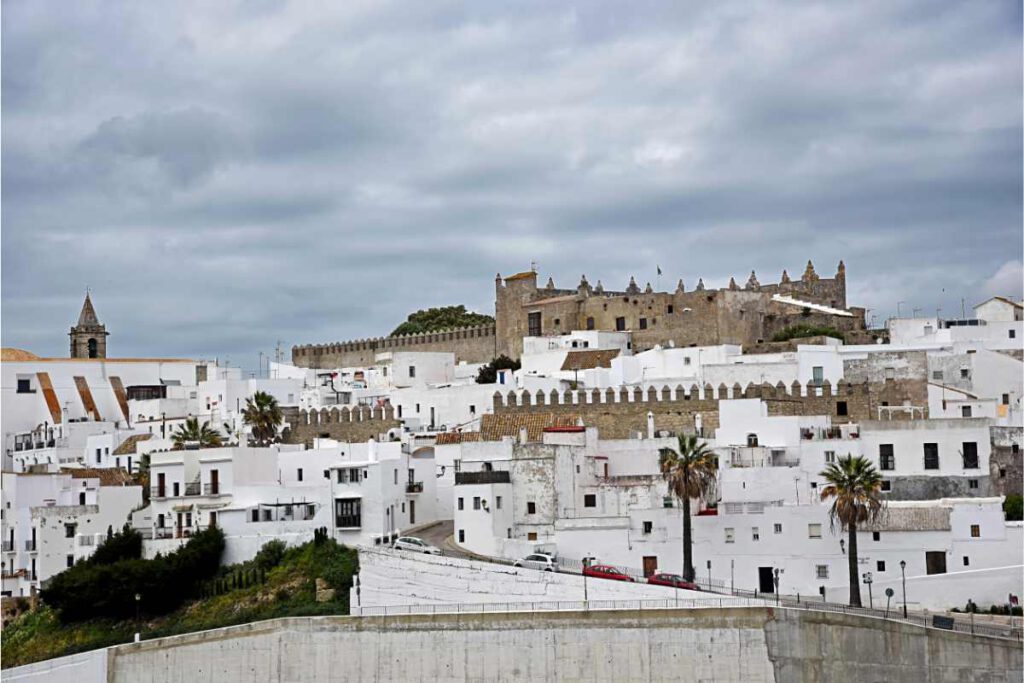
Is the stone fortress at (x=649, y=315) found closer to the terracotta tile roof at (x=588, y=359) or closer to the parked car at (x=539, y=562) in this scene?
the terracotta tile roof at (x=588, y=359)

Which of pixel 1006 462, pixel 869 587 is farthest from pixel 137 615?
pixel 1006 462

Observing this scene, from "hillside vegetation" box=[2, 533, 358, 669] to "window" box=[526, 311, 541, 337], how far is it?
26455mm

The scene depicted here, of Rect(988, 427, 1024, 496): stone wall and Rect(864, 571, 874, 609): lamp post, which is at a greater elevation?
Rect(988, 427, 1024, 496): stone wall

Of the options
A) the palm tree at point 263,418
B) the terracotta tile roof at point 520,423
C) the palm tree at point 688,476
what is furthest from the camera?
the palm tree at point 263,418

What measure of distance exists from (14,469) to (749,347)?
28.6 m

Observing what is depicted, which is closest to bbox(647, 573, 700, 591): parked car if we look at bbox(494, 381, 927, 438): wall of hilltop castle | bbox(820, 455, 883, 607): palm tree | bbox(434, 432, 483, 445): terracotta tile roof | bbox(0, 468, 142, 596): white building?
bbox(820, 455, 883, 607): palm tree

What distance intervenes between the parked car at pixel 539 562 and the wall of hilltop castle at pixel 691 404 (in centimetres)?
1199

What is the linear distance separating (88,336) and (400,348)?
702 inches

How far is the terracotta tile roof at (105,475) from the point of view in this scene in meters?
58.1

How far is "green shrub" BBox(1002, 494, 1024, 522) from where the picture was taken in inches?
1871


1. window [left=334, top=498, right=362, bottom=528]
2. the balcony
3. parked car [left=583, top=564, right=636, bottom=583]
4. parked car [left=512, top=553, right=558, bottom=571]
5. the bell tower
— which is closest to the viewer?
parked car [left=583, top=564, right=636, bottom=583]

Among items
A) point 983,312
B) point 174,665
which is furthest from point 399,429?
point 983,312

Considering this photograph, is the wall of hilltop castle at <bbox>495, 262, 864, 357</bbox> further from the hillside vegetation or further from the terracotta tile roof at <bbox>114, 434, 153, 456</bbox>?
the hillside vegetation

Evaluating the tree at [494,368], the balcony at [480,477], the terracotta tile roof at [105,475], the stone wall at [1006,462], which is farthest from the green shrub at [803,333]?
the terracotta tile roof at [105,475]
